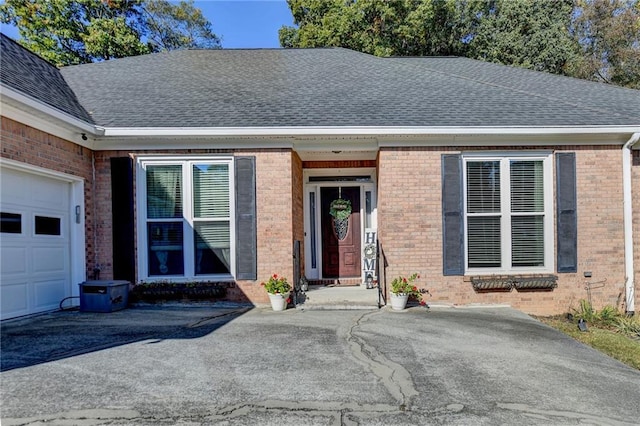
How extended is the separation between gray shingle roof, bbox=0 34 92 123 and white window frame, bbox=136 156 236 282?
51.7 inches

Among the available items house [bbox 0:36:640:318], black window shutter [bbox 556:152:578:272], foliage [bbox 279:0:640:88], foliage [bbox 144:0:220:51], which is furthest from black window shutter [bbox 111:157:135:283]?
foliage [bbox 144:0:220:51]

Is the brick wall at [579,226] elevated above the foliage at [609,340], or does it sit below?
above

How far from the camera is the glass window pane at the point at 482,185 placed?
6949mm

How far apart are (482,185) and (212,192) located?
4.88 metres

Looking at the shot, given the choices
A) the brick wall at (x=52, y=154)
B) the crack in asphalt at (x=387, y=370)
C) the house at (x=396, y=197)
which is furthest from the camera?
the house at (x=396, y=197)

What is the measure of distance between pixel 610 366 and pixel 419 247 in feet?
10.5

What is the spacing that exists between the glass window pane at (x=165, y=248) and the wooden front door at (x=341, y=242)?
3.29m

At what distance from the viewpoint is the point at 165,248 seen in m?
6.91

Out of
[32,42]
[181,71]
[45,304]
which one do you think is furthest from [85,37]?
[45,304]

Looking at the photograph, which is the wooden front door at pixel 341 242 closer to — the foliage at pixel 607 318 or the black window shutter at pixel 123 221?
the black window shutter at pixel 123 221

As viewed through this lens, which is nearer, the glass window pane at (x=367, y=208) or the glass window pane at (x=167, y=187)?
the glass window pane at (x=167, y=187)

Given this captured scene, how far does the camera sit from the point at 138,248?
684 centimetres

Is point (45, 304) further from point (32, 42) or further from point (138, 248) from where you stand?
point (32, 42)

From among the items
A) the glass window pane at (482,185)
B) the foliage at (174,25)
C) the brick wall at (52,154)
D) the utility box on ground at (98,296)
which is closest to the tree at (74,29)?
the foliage at (174,25)
